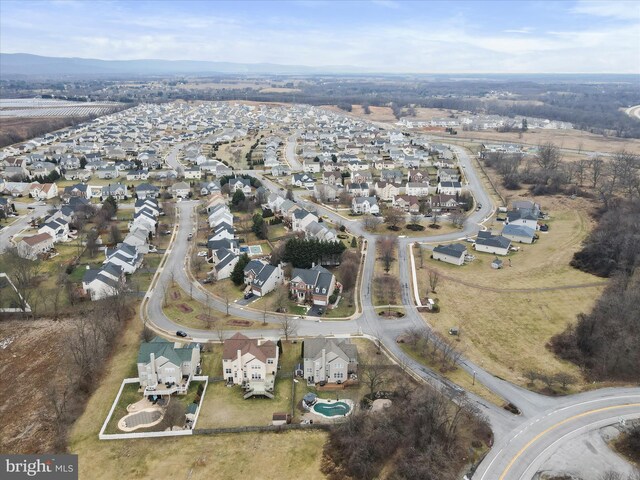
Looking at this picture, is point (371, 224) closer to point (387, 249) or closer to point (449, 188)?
point (387, 249)

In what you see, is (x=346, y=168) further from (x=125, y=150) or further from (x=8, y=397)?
(x=8, y=397)

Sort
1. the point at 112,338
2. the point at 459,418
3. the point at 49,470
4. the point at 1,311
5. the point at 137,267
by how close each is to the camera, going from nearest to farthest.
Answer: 1. the point at 49,470
2. the point at 459,418
3. the point at 112,338
4. the point at 1,311
5. the point at 137,267

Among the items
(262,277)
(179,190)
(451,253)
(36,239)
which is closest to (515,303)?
(451,253)

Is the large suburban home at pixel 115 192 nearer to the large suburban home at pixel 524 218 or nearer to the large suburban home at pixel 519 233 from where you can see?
the large suburban home at pixel 519 233

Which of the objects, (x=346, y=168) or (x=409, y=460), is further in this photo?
(x=346, y=168)

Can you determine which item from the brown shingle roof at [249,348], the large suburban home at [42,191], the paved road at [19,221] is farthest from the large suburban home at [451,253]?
the large suburban home at [42,191]

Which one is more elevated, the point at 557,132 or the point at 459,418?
the point at 557,132

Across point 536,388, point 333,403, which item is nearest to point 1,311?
point 333,403

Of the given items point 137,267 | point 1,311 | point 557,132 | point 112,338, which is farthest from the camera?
point 557,132
